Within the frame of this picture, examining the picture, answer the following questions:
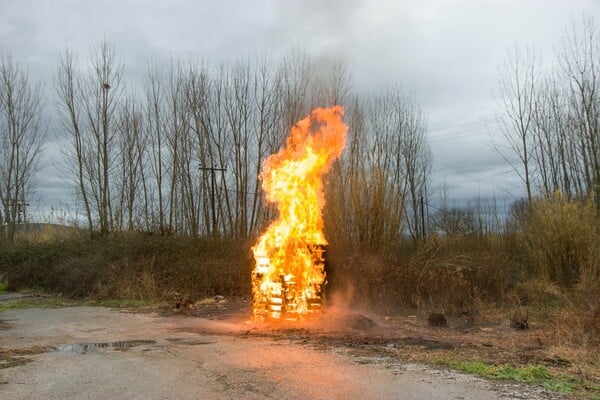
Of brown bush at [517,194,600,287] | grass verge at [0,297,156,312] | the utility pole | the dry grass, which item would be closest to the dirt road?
the dry grass

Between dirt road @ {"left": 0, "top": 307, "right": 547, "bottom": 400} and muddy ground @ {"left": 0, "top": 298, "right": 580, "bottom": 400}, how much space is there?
2 cm

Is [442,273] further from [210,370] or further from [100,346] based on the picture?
[100,346]

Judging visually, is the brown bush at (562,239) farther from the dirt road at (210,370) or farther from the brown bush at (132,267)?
the brown bush at (132,267)

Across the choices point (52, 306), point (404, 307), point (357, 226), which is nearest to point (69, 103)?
point (52, 306)

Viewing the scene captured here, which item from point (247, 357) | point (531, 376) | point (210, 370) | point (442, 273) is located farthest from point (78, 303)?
point (531, 376)

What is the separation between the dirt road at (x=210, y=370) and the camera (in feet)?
20.2

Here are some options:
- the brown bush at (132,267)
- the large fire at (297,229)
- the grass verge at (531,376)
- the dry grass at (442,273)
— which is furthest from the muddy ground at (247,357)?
the brown bush at (132,267)

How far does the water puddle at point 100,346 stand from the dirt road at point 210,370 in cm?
2

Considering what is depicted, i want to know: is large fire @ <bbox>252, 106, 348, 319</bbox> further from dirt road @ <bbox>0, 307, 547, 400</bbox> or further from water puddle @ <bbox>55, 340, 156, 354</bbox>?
water puddle @ <bbox>55, 340, 156, 354</bbox>

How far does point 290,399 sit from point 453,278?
1048 cm

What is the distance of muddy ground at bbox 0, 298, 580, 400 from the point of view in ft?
20.5

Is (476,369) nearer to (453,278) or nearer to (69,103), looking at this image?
(453,278)

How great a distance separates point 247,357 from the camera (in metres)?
8.35

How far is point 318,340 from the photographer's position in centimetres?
985
